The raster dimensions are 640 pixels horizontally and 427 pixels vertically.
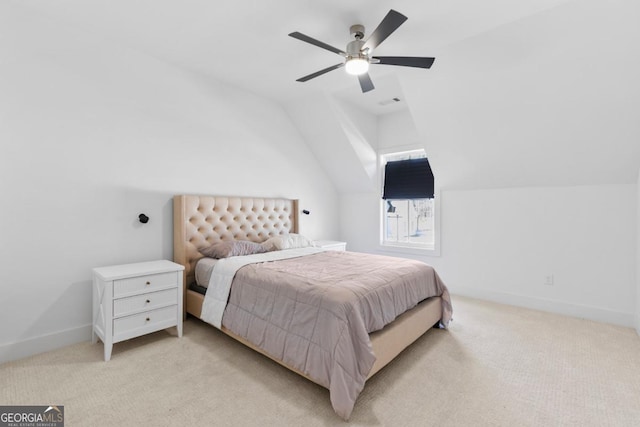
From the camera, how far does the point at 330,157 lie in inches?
198

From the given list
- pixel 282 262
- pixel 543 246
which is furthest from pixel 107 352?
pixel 543 246

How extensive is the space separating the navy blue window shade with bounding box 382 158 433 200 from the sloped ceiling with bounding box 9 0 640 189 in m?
0.78

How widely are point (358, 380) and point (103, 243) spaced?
8.76 ft

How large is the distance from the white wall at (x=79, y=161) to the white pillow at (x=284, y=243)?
36.1 inches

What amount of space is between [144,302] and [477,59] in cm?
392

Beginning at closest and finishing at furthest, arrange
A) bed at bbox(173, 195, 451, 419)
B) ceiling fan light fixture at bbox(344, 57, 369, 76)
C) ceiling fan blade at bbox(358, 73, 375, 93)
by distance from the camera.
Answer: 1. bed at bbox(173, 195, 451, 419)
2. ceiling fan light fixture at bbox(344, 57, 369, 76)
3. ceiling fan blade at bbox(358, 73, 375, 93)

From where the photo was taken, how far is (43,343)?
8.33 feet

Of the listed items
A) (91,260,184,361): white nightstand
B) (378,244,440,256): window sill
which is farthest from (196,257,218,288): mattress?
(378,244,440,256): window sill

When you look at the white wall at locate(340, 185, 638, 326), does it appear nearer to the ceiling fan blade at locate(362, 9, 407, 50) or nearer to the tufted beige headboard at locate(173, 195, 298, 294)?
the tufted beige headboard at locate(173, 195, 298, 294)

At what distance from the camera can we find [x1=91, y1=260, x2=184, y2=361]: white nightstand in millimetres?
2420

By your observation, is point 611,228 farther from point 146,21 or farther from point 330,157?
point 146,21

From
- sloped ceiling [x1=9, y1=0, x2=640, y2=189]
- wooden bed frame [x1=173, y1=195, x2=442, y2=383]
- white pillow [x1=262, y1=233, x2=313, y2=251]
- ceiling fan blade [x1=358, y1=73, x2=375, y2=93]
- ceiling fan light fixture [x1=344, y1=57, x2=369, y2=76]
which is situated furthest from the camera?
white pillow [x1=262, y1=233, x2=313, y2=251]

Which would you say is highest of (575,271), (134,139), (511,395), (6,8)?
(6,8)

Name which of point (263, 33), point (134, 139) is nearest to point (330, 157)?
point (263, 33)
